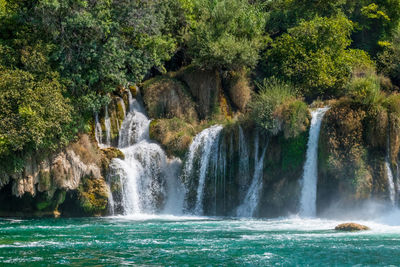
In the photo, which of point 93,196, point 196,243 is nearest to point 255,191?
point 93,196

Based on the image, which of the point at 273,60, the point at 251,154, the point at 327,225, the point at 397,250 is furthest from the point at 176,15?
the point at 397,250

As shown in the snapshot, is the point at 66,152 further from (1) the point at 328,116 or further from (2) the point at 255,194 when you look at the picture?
(1) the point at 328,116

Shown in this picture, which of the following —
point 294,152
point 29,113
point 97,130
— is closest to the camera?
point 29,113

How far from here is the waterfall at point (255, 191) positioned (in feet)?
95.2

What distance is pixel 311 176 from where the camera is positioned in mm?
27828

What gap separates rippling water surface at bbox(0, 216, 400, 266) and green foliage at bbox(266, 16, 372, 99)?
11.0 meters

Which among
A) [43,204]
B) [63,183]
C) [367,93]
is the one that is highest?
[367,93]

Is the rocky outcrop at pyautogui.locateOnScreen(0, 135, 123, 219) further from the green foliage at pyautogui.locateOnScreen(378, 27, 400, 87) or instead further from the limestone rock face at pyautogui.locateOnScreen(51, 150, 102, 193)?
the green foliage at pyautogui.locateOnScreen(378, 27, 400, 87)

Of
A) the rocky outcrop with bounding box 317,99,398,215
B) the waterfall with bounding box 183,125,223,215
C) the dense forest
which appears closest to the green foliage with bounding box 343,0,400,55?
the dense forest

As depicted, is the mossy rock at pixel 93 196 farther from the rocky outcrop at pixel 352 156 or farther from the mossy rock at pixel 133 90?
the rocky outcrop at pixel 352 156

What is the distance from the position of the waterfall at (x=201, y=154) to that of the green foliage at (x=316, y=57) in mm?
6856

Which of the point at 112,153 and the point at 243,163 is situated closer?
the point at 243,163

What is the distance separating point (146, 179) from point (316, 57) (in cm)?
1295

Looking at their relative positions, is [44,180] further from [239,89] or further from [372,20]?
[372,20]
